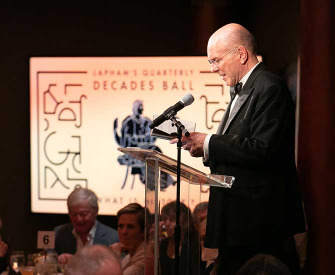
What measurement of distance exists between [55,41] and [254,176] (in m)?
4.46

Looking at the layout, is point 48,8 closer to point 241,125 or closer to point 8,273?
point 8,273

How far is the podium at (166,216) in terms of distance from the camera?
9.62 ft

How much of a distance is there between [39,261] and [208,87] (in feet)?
8.00

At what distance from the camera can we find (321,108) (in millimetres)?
4059

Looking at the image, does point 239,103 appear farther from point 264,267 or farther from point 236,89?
point 264,267

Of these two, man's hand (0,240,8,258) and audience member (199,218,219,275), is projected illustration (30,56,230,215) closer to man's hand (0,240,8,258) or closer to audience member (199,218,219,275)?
man's hand (0,240,8,258)

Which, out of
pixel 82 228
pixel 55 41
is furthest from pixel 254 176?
pixel 55 41

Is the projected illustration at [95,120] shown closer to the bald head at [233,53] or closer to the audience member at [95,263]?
Result: the bald head at [233,53]

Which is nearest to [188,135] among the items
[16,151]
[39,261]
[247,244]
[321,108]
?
[247,244]

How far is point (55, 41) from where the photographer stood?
7137mm

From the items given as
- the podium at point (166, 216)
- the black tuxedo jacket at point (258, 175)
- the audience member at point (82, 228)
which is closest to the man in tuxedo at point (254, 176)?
the black tuxedo jacket at point (258, 175)

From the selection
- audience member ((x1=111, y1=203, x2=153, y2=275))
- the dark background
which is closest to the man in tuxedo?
audience member ((x1=111, y1=203, x2=153, y2=275))

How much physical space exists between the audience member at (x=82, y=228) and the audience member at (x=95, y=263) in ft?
10.6

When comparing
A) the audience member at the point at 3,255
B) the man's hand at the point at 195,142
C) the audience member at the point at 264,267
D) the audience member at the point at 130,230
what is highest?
the man's hand at the point at 195,142
